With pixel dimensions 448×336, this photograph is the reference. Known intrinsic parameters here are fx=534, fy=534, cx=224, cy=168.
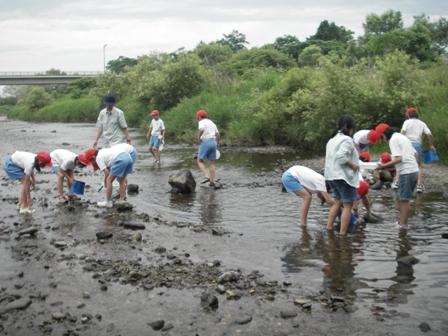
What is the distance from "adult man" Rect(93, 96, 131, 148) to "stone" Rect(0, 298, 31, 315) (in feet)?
22.1

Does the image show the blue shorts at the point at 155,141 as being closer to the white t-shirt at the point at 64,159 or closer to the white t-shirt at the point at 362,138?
the white t-shirt at the point at 64,159

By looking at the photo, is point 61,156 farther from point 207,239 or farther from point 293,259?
point 293,259

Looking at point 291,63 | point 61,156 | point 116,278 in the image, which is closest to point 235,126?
point 61,156

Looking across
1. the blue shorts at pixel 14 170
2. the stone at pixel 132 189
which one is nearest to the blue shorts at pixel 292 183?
the blue shorts at pixel 14 170

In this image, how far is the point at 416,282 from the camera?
7195 mm

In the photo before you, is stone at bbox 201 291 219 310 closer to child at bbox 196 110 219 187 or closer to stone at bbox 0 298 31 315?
stone at bbox 0 298 31 315

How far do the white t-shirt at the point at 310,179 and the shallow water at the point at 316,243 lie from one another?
0.84 meters

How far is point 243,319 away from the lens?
19.8 ft

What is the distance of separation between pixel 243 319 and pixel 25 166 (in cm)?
664

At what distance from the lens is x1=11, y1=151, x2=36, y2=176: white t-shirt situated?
35.4ft

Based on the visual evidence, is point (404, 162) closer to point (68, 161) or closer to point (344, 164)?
point (344, 164)

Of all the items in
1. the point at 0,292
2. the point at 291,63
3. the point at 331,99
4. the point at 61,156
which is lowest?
the point at 0,292

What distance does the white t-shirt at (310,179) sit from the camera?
9.66 meters

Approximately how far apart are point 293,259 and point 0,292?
4226 millimetres
